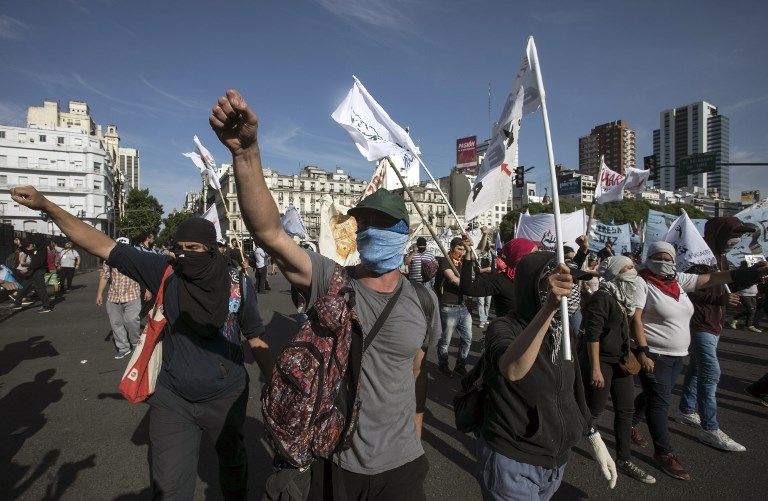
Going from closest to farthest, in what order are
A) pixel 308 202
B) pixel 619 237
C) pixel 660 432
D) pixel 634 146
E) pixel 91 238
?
pixel 91 238
pixel 660 432
pixel 619 237
pixel 308 202
pixel 634 146

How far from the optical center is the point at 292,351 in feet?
5.70

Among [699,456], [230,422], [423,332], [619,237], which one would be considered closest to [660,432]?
[699,456]

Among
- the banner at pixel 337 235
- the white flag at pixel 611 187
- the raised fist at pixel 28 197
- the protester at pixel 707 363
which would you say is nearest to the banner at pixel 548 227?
the white flag at pixel 611 187

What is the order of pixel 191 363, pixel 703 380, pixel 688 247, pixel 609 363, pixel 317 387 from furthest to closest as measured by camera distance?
pixel 688 247, pixel 703 380, pixel 609 363, pixel 191 363, pixel 317 387

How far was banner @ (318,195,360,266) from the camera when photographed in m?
8.39

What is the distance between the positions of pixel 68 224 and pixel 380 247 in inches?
66.6

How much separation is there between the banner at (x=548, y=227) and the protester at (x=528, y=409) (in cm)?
1038

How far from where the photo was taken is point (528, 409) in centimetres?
219

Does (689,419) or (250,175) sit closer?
(250,175)

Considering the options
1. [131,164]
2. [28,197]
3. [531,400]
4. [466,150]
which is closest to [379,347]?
[531,400]

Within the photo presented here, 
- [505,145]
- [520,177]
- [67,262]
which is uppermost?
[520,177]

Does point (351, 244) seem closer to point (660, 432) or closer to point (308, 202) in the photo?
point (660, 432)

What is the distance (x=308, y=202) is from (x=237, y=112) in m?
115

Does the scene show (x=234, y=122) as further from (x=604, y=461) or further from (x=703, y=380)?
(x=703, y=380)
